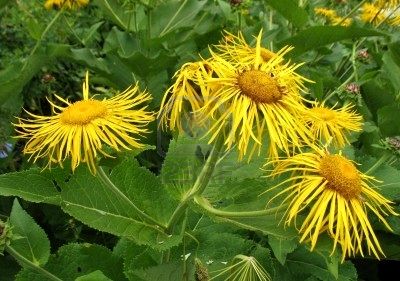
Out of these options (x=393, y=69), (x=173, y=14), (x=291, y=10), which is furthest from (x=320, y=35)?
(x=173, y=14)

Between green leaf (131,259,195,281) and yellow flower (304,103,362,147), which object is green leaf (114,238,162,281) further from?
yellow flower (304,103,362,147)

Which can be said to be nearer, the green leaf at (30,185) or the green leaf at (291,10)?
the green leaf at (30,185)

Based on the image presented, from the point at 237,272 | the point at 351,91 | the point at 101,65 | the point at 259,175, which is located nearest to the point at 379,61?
the point at 351,91

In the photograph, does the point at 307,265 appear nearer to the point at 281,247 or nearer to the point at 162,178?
the point at 281,247

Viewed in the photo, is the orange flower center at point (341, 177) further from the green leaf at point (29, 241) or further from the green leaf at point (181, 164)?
the green leaf at point (29, 241)

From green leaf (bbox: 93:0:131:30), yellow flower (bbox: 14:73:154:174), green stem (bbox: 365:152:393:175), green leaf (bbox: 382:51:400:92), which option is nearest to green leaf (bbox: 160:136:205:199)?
yellow flower (bbox: 14:73:154:174)

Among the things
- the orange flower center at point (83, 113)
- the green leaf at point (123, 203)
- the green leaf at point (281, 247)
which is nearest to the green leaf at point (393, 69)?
the green leaf at point (281, 247)
